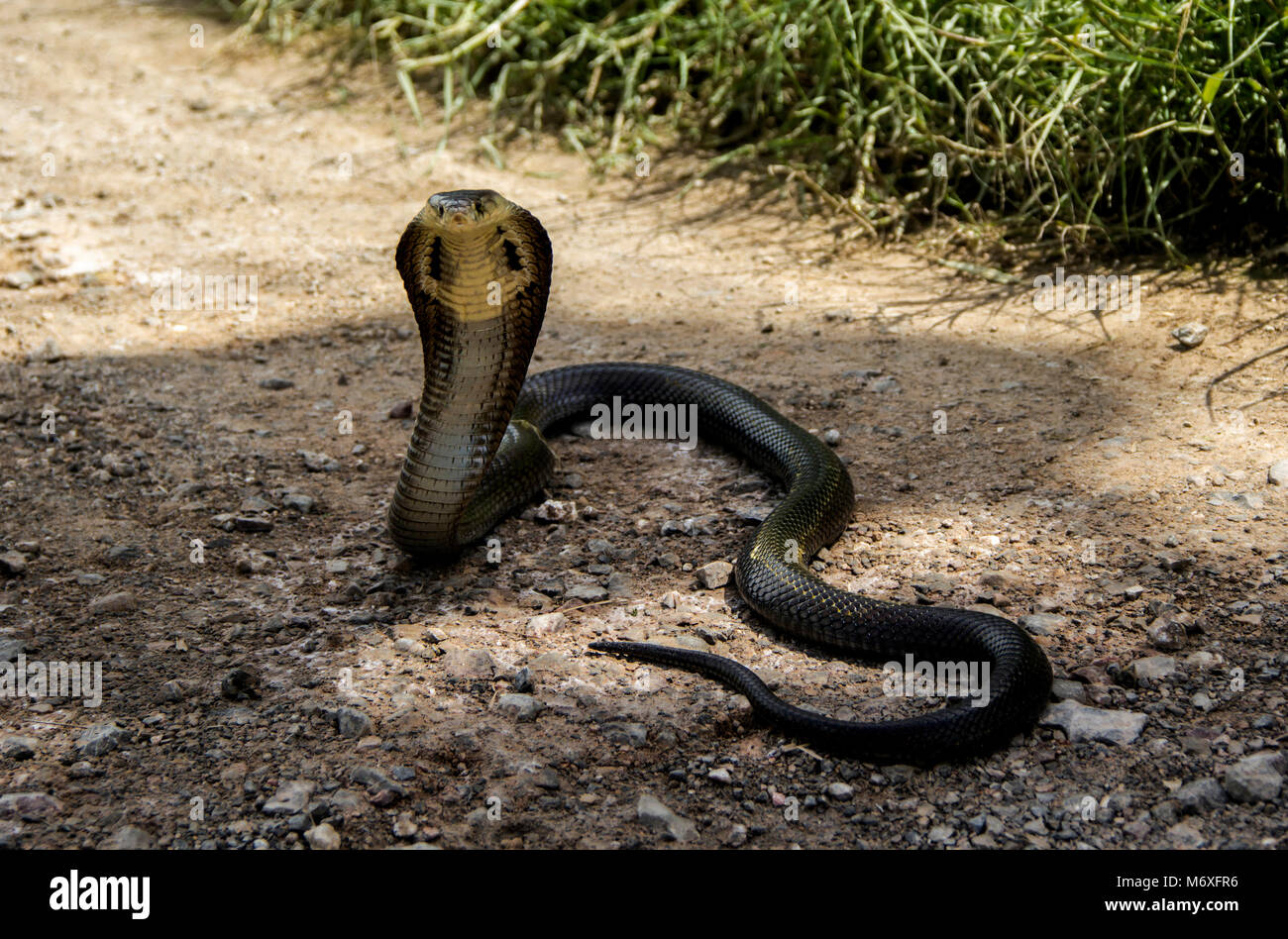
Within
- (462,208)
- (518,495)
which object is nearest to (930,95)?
(518,495)

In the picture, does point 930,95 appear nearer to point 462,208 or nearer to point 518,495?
point 518,495

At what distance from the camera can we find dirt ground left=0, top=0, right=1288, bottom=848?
3055 millimetres

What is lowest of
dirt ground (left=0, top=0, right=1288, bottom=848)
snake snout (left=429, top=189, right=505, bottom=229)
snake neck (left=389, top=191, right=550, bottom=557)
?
dirt ground (left=0, top=0, right=1288, bottom=848)

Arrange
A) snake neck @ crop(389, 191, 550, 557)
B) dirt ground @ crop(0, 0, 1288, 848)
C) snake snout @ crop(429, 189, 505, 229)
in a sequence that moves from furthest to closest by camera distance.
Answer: snake neck @ crop(389, 191, 550, 557) < snake snout @ crop(429, 189, 505, 229) < dirt ground @ crop(0, 0, 1288, 848)

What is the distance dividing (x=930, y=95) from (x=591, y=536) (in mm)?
3651

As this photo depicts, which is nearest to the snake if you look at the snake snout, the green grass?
the snake snout

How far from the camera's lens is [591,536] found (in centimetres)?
457

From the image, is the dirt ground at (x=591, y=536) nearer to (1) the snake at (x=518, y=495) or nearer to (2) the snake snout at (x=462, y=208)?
(1) the snake at (x=518, y=495)

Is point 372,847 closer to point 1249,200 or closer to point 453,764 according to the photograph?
point 453,764

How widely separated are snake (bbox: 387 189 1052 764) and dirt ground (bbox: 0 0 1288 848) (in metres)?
0.08

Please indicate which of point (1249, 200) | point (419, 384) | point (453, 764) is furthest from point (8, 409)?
point (1249, 200)

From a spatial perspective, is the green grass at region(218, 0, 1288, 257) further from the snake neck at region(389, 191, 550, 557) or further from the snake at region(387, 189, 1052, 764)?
the snake neck at region(389, 191, 550, 557)

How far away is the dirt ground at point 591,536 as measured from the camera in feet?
10.0

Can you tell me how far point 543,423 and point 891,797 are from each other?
2806 millimetres
